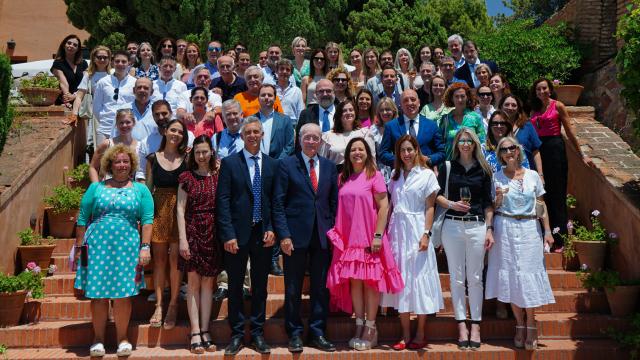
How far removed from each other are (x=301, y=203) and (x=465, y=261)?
1711 millimetres

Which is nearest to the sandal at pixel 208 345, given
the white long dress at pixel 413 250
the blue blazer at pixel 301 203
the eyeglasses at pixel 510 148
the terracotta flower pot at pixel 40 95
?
the blue blazer at pixel 301 203

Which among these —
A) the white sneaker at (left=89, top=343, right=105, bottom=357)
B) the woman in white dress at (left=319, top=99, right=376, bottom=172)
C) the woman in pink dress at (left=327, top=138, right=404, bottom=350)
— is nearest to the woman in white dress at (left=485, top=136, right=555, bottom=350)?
the woman in pink dress at (left=327, top=138, right=404, bottom=350)

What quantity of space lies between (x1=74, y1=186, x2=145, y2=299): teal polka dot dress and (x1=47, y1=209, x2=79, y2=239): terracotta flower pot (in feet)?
7.19

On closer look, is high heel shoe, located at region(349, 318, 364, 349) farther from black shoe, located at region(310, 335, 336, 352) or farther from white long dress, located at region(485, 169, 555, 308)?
white long dress, located at region(485, 169, 555, 308)

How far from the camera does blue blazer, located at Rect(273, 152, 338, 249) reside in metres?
5.93

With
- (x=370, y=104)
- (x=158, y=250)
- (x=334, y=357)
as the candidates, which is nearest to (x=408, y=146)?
(x=370, y=104)

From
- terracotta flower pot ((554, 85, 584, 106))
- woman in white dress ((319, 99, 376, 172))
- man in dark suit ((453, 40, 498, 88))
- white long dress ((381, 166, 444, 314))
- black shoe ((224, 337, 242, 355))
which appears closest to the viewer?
black shoe ((224, 337, 242, 355))

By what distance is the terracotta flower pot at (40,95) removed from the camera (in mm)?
9094

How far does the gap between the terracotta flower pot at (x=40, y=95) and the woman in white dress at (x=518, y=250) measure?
655 centimetres

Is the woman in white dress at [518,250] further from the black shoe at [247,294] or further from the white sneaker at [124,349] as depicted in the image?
the white sneaker at [124,349]

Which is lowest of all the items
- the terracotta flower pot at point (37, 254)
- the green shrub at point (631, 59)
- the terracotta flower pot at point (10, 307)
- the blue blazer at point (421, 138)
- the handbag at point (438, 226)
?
the terracotta flower pot at point (10, 307)

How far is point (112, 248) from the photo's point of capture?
584 centimetres

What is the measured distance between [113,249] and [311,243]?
6.12ft

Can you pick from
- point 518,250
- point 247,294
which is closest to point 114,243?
point 247,294
